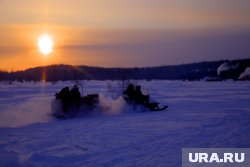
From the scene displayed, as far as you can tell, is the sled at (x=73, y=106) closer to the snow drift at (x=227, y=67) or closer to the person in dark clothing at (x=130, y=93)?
the person in dark clothing at (x=130, y=93)

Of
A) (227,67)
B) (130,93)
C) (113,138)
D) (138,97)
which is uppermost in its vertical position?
(227,67)

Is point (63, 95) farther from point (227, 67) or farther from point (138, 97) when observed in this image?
point (227, 67)

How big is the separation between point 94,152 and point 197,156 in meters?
2.75

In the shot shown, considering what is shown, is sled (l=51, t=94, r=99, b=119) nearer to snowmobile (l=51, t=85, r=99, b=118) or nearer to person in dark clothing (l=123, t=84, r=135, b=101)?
snowmobile (l=51, t=85, r=99, b=118)

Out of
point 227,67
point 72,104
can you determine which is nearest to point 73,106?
point 72,104

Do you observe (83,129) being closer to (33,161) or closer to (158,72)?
(33,161)

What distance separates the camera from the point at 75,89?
21.8 m

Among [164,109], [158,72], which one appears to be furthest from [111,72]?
[164,109]

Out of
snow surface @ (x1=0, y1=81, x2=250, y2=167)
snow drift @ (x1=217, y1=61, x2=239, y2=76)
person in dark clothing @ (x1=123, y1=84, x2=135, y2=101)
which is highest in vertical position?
snow drift @ (x1=217, y1=61, x2=239, y2=76)

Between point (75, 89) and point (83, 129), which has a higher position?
point (75, 89)

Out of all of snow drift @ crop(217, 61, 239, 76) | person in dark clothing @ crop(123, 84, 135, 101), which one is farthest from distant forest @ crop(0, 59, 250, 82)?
person in dark clothing @ crop(123, 84, 135, 101)

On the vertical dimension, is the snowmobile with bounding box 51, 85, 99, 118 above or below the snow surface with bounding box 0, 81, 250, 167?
above

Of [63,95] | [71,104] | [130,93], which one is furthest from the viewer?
[130,93]

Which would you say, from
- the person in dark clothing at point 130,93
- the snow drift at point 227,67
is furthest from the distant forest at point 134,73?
the person in dark clothing at point 130,93
